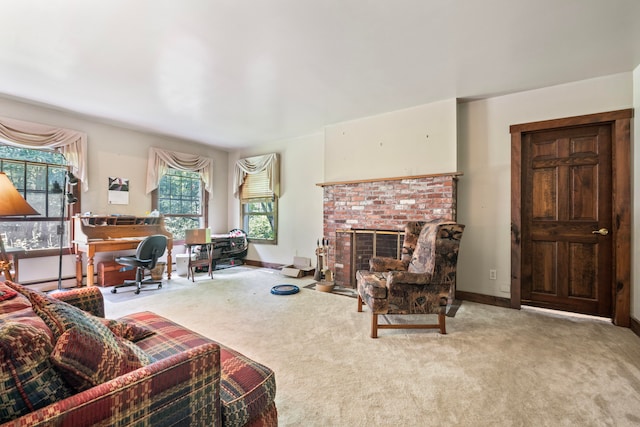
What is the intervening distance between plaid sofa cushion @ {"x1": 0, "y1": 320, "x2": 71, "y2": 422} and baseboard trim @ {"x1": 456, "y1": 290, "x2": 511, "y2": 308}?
366 centimetres

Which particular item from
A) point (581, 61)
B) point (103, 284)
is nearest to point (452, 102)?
point (581, 61)

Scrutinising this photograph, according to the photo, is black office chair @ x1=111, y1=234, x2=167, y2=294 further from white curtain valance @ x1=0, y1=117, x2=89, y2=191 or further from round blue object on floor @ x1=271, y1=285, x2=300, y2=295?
round blue object on floor @ x1=271, y1=285, x2=300, y2=295

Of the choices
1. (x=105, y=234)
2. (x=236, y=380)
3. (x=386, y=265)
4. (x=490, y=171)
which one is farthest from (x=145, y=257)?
(x=490, y=171)

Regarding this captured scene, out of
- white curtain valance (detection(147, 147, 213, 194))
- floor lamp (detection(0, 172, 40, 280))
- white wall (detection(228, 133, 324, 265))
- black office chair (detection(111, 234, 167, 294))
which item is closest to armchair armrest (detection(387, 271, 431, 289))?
white wall (detection(228, 133, 324, 265))

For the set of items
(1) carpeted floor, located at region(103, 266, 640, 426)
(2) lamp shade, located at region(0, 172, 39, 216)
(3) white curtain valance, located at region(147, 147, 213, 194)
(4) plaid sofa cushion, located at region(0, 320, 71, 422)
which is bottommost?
(1) carpeted floor, located at region(103, 266, 640, 426)

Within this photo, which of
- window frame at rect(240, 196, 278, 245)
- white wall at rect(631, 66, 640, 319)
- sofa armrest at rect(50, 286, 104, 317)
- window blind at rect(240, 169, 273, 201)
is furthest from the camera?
window blind at rect(240, 169, 273, 201)

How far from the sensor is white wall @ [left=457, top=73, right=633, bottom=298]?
9.99ft

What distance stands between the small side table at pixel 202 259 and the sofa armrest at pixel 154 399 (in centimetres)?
378

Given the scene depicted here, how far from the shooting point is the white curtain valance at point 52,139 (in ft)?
11.3

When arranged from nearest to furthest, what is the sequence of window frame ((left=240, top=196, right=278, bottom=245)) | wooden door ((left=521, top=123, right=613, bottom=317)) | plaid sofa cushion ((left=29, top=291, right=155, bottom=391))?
plaid sofa cushion ((left=29, top=291, right=155, bottom=391)) < wooden door ((left=521, top=123, right=613, bottom=317)) < window frame ((left=240, top=196, right=278, bottom=245))

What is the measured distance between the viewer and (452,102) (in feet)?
11.0

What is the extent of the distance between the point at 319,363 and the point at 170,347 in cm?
107

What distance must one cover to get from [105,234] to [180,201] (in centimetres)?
145

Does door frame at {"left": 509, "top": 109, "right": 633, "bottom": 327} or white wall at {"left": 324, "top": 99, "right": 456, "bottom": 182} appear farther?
white wall at {"left": 324, "top": 99, "right": 456, "bottom": 182}
